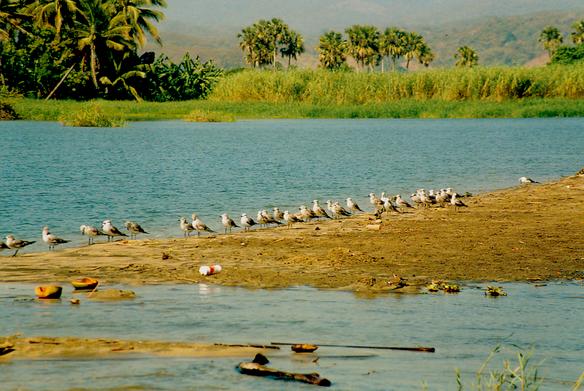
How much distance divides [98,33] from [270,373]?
80.1m

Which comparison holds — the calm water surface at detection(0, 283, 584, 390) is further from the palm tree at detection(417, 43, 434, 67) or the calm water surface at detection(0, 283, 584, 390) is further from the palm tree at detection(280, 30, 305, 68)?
the palm tree at detection(417, 43, 434, 67)

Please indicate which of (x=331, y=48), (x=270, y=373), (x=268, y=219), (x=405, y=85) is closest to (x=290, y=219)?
(x=268, y=219)

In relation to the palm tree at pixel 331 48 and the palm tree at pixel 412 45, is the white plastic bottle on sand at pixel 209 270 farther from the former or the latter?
the palm tree at pixel 412 45

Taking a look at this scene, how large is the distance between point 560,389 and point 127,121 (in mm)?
75999

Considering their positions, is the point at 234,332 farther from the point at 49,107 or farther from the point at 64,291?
the point at 49,107

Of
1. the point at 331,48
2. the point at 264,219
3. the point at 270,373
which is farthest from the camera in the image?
the point at 331,48

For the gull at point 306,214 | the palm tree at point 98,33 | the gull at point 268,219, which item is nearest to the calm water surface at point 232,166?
the gull at point 268,219

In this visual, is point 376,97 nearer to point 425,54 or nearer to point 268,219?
point 268,219

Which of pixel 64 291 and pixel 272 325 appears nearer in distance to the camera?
pixel 272 325

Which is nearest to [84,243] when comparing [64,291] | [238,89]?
[64,291]

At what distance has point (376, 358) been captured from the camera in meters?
10.1

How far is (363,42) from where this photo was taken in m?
159

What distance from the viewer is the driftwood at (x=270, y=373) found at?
29.1 ft

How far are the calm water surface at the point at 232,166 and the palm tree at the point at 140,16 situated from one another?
20008mm
